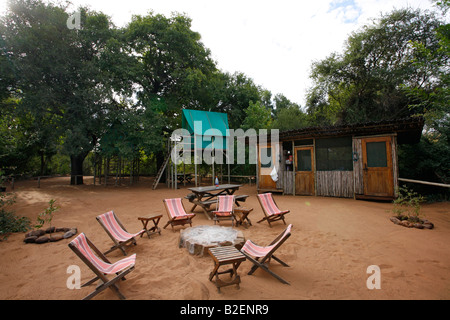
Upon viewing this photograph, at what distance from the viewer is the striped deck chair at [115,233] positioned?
4.37 m

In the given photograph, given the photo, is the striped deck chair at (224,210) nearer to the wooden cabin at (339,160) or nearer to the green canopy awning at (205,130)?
the wooden cabin at (339,160)

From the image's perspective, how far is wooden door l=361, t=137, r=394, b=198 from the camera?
883cm

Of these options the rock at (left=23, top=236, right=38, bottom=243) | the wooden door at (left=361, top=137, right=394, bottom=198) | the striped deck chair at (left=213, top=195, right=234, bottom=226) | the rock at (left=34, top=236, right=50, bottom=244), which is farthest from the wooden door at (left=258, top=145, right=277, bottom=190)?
the rock at (left=23, top=236, right=38, bottom=243)

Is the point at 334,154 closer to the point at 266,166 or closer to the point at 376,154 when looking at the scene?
the point at 376,154

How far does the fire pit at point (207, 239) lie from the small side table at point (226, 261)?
2.25 feet

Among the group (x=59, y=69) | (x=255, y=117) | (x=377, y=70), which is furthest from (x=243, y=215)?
(x=377, y=70)

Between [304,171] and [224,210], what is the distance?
246 inches

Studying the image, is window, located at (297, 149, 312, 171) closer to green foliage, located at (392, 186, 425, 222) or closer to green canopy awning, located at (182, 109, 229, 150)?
green foliage, located at (392, 186, 425, 222)

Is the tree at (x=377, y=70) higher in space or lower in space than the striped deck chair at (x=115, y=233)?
higher

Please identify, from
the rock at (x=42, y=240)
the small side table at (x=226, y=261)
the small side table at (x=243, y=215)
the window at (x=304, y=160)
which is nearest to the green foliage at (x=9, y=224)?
the rock at (x=42, y=240)

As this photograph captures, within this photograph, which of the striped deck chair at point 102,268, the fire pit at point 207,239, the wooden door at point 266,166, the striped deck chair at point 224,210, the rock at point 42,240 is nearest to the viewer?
the striped deck chair at point 102,268

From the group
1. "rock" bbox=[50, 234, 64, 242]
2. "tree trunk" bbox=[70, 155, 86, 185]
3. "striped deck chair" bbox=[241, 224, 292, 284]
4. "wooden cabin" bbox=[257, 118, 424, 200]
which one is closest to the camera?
"striped deck chair" bbox=[241, 224, 292, 284]

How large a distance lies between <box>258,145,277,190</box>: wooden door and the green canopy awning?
4.93 meters

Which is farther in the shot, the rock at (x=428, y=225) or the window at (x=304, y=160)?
the window at (x=304, y=160)
